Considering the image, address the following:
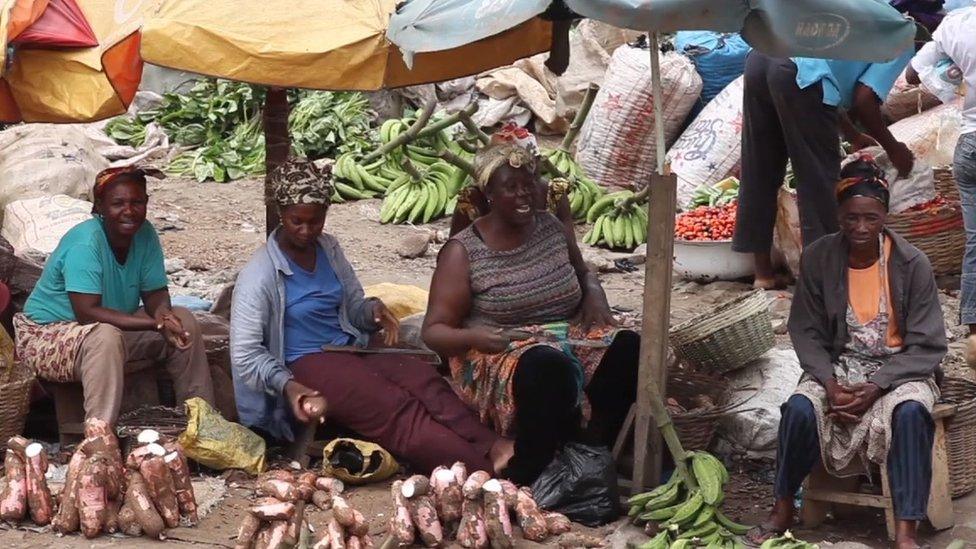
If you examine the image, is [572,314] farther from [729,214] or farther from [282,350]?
[729,214]

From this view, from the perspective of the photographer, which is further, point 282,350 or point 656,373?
point 282,350

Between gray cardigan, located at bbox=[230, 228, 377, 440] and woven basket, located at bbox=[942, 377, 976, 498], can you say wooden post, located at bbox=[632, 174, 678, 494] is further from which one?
gray cardigan, located at bbox=[230, 228, 377, 440]

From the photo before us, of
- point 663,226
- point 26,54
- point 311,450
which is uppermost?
point 26,54

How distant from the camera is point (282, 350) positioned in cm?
601

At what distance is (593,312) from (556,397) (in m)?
0.58

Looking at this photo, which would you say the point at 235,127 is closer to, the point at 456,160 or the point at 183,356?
the point at 456,160

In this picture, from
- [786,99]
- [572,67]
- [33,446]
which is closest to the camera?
[33,446]

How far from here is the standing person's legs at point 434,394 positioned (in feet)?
19.4

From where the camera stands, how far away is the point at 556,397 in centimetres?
553

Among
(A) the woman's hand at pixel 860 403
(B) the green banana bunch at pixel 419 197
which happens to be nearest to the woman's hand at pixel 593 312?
(A) the woman's hand at pixel 860 403

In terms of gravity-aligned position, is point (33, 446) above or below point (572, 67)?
below

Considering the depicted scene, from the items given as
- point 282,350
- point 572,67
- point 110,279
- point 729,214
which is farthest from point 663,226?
point 572,67

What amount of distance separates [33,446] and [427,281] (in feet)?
14.1

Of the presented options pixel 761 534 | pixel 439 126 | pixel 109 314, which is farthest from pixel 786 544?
pixel 439 126
